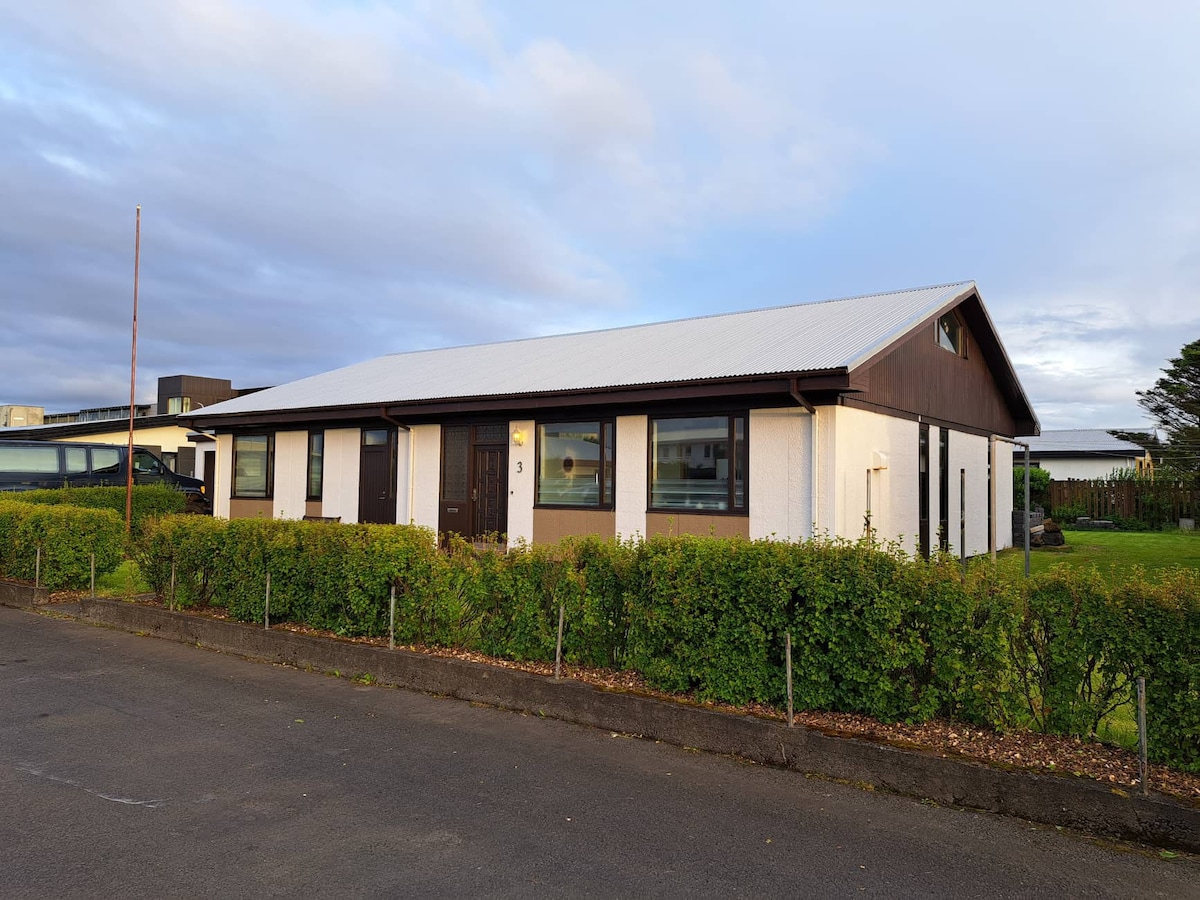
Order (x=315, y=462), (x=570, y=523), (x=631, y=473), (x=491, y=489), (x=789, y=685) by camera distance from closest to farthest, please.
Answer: (x=789, y=685) → (x=631, y=473) → (x=570, y=523) → (x=491, y=489) → (x=315, y=462)

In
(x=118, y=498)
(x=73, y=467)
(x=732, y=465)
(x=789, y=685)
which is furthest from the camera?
(x=73, y=467)

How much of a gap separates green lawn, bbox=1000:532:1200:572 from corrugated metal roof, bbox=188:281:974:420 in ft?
16.6

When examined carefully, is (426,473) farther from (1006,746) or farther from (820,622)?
(1006,746)

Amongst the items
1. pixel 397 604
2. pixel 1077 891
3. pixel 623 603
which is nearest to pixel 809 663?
pixel 623 603

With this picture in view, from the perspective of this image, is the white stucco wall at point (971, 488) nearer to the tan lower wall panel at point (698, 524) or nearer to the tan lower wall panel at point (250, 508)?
the tan lower wall panel at point (698, 524)

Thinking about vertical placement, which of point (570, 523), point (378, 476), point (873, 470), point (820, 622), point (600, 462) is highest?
point (600, 462)

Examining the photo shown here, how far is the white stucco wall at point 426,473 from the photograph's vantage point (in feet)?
51.9

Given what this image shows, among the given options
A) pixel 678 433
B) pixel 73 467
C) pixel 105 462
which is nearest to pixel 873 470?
pixel 678 433

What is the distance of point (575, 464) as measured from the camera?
14.0 meters

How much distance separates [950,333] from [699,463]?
22.2 feet

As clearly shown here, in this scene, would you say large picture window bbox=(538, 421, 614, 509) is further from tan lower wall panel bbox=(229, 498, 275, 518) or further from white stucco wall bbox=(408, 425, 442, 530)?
tan lower wall panel bbox=(229, 498, 275, 518)

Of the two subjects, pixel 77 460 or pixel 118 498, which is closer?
pixel 118 498

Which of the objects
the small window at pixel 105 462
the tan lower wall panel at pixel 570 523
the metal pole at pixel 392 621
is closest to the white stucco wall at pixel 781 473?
the tan lower wall panel at pixel 570 523

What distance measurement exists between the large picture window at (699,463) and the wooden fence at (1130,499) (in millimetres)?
20304
